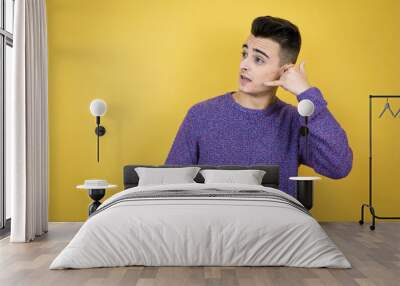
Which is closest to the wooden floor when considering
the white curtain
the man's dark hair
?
the white curtain

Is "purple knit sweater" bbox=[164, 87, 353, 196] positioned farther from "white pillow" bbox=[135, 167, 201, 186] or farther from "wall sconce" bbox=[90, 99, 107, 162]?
"wall sconce" bbox=[90, 99, 107, 162]

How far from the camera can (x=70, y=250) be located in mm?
4152

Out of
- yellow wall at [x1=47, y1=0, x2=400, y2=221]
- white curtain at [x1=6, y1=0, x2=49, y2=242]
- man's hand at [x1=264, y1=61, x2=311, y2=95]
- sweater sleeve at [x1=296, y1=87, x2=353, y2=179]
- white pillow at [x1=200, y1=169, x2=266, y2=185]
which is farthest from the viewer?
yellow wall at [x1=47, y1=0, x2=400, y2=221]

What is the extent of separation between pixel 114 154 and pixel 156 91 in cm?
92

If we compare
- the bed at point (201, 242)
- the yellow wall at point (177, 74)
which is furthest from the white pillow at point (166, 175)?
the bed at point (201, 242)

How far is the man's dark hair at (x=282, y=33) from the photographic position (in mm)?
6637

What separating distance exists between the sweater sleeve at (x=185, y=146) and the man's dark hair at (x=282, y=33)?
1268mm

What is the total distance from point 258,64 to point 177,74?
3.22 ft

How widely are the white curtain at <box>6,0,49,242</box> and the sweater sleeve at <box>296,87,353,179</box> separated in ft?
9.62

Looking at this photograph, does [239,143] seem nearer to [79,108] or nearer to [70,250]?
[79,108]

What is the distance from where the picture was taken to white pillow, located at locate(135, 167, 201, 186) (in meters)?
6.04

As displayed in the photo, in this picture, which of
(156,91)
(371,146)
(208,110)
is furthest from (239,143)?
(371,146)

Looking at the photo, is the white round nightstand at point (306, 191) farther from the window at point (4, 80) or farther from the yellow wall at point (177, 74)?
the window at point (4, 80)

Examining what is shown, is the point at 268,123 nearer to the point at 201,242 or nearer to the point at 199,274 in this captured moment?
the point at 201,242
